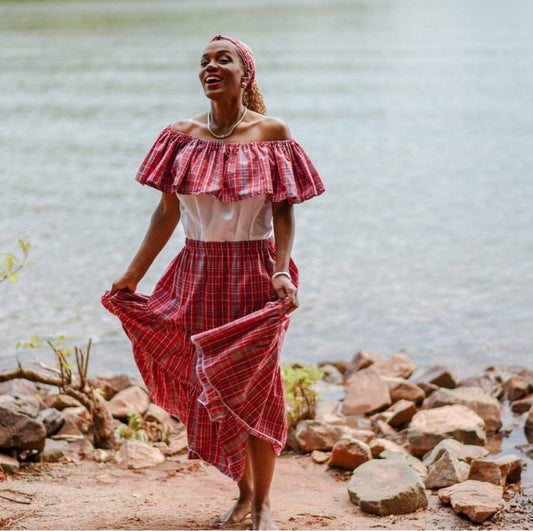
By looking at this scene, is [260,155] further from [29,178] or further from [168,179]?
[29,178]

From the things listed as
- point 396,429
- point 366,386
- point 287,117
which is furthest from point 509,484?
point 287,117

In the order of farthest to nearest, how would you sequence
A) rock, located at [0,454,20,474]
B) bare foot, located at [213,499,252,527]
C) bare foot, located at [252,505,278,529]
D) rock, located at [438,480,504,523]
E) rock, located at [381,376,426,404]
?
1. rock, located at [381,376,426,404]
2. rock, located at [0,454,20,474]
3. rock, located at [438,480,504,523]
4. bare foot, located at [213,499,252,527]
5. bare foot, located at [252,505,278,529]

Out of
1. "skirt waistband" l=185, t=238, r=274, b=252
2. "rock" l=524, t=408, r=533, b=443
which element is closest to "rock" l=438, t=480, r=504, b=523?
"rock" l=524, t=408, r=533, b=443

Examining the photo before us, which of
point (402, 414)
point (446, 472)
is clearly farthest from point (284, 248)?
point (402, 414)

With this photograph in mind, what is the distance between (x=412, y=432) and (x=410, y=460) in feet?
1.34

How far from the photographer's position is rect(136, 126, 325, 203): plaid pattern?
162 inches

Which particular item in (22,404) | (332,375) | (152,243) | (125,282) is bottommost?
(332,375)

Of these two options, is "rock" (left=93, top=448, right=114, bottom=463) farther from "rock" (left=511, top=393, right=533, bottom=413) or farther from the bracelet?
"rock" (left=511, top=393, right=533, bottom=413)

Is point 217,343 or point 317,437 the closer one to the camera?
point 217,343

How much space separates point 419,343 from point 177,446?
283cm

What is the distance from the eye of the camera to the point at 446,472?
512 cm

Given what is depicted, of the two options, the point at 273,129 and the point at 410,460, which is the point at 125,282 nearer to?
the point at 273,129

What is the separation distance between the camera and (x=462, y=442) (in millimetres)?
5902

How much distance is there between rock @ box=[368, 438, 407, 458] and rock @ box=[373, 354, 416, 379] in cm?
154
